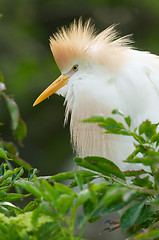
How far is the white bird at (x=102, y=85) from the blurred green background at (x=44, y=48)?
2468mm

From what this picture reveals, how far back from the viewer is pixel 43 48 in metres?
5.02

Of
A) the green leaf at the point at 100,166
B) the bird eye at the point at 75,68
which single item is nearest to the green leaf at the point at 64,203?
the green leaf at the point at 100,166

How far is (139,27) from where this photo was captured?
5.02 metres

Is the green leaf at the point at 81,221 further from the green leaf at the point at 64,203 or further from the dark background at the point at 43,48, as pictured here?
the dark background at the point at 43,48

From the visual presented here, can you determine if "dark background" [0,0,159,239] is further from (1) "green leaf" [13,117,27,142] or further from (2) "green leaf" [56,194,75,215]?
(2) "green leaf" [56,194,75,215]

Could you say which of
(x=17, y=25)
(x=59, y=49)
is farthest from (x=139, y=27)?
(x=59, y=49)

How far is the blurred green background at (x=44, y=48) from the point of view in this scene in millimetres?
4543

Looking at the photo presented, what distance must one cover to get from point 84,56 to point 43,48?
3.23 metres

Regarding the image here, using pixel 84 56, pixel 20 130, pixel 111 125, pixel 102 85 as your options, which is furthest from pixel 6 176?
pixel 84 56

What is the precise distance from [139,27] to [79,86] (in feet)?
11.0

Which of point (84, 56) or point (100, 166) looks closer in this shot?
point (100, 166)

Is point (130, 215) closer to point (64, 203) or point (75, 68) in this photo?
point (64, 203)

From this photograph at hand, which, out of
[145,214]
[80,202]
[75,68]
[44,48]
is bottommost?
[145,214]

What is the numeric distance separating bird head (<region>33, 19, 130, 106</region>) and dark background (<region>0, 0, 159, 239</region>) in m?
2.44
